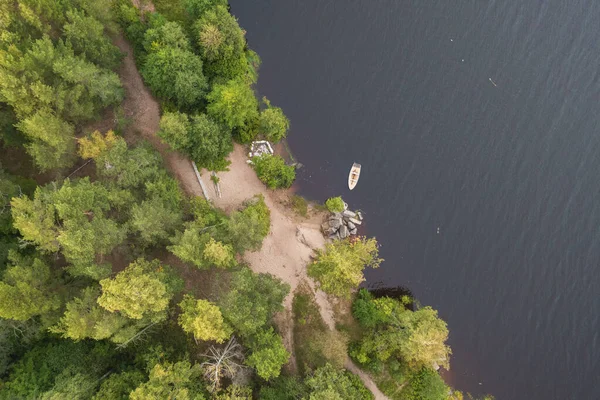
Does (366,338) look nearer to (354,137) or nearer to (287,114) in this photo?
(354,137)

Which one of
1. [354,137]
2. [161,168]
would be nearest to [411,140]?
[354,137]

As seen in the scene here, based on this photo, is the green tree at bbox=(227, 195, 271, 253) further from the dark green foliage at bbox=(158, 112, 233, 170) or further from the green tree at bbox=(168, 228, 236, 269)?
the dark green foliage at bbox=(158, 112, 233, 170)

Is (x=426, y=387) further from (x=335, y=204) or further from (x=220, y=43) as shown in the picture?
(x=220, y=43)

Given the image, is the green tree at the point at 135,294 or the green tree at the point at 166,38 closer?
the green tree at the point at 135,294

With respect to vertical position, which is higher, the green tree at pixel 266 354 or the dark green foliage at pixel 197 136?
the dark green foliage at pixel 197 136

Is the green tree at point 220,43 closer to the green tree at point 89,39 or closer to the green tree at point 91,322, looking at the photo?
Result: the green tree at point 89,39

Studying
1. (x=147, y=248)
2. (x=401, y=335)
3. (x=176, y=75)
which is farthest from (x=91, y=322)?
(x=401, y=335)

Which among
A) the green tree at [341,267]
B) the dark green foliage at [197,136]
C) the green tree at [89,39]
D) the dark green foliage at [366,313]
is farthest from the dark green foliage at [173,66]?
the dark green foliage at [366,313]
